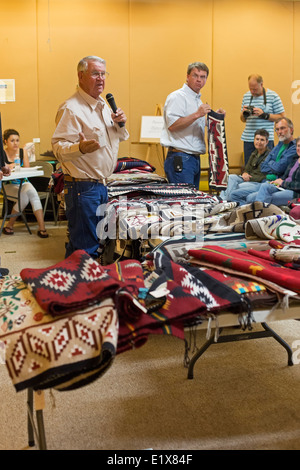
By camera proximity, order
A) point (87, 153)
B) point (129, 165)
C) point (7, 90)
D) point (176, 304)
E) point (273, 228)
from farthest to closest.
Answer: point (7, 90) < point (129, 165) < point (87, 153) < point (273, 228) < point (176, 304)

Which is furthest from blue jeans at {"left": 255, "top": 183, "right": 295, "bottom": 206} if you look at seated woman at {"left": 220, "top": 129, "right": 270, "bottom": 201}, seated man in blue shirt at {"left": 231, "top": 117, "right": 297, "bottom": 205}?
seated woman at {"left": 220, "top": 129, "right": 270, "bottom": 201}

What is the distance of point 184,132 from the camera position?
199 inches

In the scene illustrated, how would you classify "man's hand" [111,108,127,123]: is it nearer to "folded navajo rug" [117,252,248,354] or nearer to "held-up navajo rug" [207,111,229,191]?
"held-up navajo rug" [207,111,229,191]

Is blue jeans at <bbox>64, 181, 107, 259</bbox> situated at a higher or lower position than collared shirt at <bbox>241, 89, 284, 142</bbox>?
lower

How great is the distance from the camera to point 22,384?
1688 mm

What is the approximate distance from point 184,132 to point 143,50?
4.22m

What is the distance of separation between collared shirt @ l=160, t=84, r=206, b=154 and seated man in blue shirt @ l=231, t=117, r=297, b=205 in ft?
3.72

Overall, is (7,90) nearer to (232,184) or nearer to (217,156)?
(232,184)

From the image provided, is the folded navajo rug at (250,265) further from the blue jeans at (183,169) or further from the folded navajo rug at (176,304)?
the blue jeans at (183,169)

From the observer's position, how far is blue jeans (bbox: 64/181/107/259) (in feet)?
12.9

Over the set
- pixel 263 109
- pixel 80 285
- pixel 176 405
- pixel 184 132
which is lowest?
pixel 176 405

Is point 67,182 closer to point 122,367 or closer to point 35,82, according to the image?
point 122,367

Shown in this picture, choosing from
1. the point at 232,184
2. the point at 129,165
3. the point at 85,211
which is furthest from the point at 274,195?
the point at 85,211
